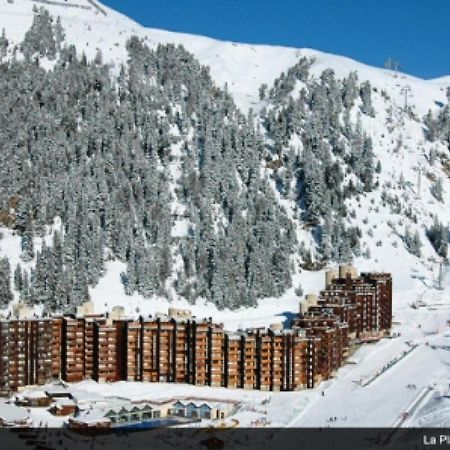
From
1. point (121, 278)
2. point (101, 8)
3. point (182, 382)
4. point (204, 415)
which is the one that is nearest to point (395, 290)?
point (121, 278)

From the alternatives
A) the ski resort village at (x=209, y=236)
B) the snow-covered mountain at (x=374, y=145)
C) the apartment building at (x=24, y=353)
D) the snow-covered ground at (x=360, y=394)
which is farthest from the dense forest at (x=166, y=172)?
the snow-covered ground at (x=360, y=394)

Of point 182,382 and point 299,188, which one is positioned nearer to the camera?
point 182,382

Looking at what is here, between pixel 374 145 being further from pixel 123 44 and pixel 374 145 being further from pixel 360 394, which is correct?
pixel 360 394

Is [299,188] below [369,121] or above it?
below

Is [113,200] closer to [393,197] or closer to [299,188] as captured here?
[299,188]

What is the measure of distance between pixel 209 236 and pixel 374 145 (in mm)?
49154

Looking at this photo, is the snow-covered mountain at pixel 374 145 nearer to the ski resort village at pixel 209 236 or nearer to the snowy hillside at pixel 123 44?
the snowy hillside at pixel 123 44

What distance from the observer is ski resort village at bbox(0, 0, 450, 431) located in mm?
91562

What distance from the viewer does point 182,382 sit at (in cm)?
9531

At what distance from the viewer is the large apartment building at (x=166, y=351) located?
92.2 metres

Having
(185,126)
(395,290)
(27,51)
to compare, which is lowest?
(395,290)

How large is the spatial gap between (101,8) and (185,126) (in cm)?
5262

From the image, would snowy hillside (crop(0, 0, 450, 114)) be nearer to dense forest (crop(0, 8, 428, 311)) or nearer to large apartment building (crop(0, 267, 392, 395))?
dense forest (crop(0, 8, 428, 311))

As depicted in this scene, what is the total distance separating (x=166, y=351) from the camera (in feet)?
315
